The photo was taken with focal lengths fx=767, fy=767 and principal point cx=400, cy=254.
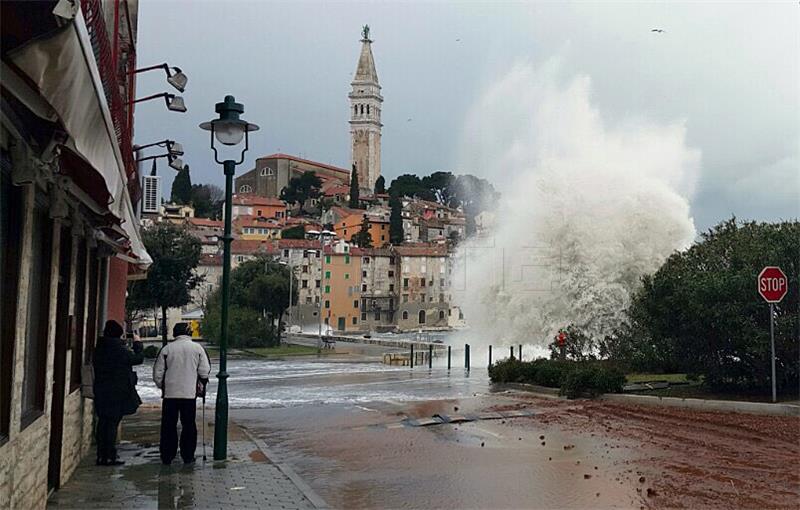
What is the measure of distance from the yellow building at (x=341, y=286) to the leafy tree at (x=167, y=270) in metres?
46.2

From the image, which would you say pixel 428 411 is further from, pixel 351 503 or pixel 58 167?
pixel 58 167

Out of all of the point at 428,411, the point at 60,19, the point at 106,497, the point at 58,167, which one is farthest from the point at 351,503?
the point at 428,411

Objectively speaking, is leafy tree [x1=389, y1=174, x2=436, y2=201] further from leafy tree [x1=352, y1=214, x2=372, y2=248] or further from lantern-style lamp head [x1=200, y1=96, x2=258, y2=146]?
lantern-style lamp head [x1=200, y1=96, x2=258, y2=146]

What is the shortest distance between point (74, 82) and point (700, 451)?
9471 mm

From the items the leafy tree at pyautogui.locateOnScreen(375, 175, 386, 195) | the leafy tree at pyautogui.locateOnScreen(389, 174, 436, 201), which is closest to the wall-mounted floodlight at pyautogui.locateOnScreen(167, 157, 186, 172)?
the leafy tree at pyautogui.locateOnScreen(389, 174, 436, 201)

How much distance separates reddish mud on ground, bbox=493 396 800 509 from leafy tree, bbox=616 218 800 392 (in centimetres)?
185

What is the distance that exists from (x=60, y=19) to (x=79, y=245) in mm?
6617

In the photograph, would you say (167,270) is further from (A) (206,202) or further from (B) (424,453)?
(A) (206,202)

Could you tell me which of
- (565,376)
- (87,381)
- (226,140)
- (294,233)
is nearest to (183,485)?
(87,381)

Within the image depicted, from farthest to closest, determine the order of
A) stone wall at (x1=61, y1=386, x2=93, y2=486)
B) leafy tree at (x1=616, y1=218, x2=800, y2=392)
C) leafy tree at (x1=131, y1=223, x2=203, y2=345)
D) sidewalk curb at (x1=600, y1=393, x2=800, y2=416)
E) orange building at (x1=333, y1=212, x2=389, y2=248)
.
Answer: orange building at (x1=333, y1=212, x2=389, y2=248) → leafy tree at (x1=131, y1=223, x2=203, y2=345) → leafy tree at (x1=616, y1=218, x2=800, y2=392) → sidewalk curb at (x1=600, y1=393, x2=800, y2=416) → stone wall at (x1=61, y1=386, x2=93, y2=486)

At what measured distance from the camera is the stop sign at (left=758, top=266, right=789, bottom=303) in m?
13.8

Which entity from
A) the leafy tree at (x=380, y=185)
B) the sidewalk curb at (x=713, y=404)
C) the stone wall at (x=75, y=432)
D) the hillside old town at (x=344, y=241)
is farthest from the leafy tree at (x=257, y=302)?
the leafy tree at (x=380, y=185)

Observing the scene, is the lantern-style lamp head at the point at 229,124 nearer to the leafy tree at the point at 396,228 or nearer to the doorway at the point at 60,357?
the doorway at the point at 60,357

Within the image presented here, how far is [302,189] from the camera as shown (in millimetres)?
165625
